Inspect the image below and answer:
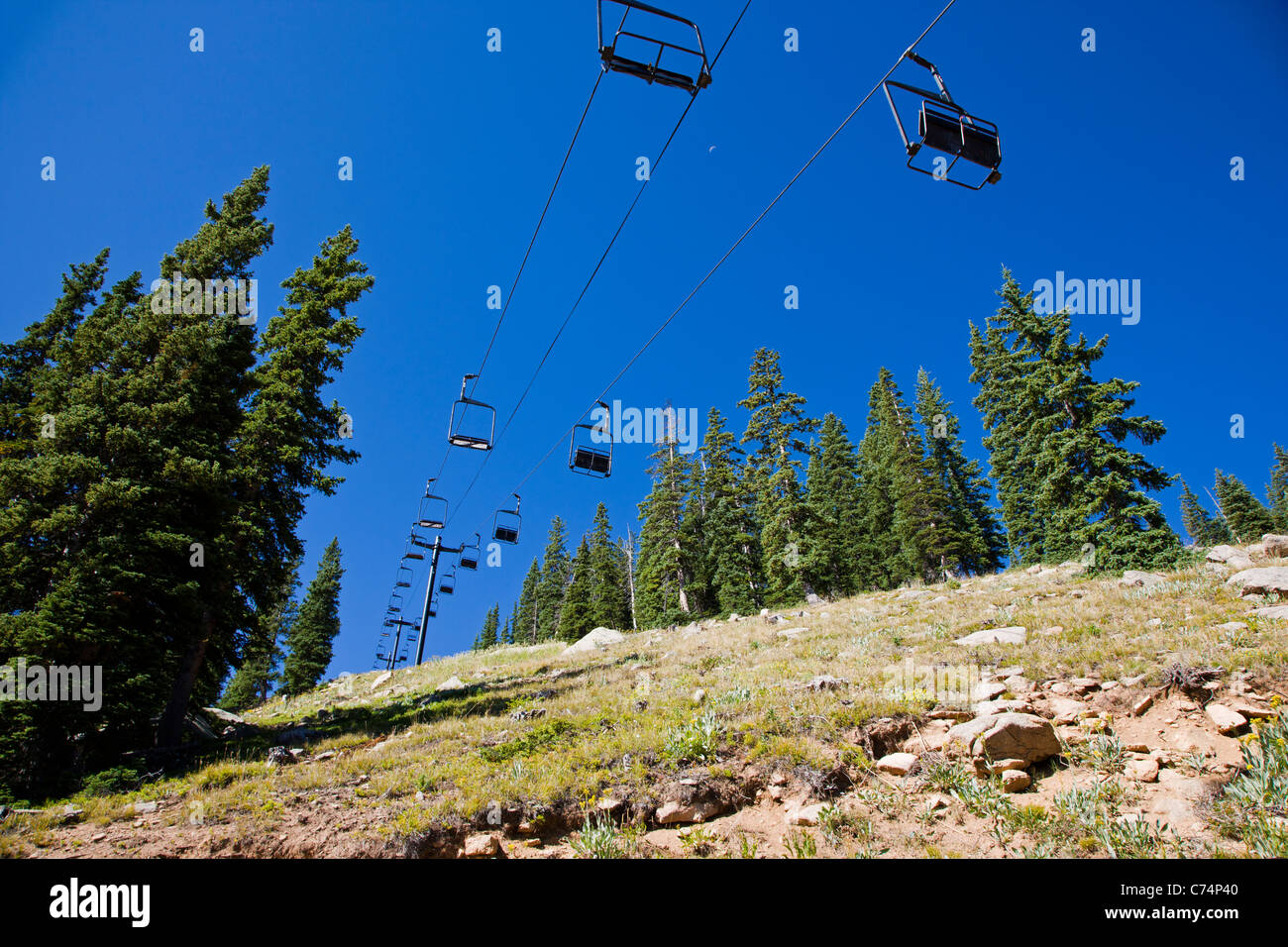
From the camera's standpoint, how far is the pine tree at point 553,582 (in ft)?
210

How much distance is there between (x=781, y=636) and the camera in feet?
59.2

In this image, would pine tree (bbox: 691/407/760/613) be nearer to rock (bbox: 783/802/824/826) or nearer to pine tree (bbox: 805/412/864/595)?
pine tree (bbox: 805/412/864/595)

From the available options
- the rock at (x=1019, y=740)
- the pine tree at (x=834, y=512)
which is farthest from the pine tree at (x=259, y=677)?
the rock at (x=1019, y=740)

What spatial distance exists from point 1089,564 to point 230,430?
1243 inches

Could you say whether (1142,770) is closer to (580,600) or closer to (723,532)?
(723,532)

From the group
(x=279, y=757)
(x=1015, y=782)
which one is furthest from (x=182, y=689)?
(x=1015, y=782)

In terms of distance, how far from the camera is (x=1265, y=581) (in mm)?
11008

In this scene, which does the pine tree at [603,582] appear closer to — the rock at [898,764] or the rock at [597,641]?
the rock at [597,641]

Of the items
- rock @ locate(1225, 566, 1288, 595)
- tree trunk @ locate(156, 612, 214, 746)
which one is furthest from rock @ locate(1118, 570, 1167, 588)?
tree trunk @ locate(156, 612, 214, 746)

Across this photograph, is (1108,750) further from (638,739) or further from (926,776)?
(638,739)

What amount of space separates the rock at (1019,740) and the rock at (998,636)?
5.22 metres

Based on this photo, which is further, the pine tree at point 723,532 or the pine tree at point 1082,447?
the pine tree at point 723,532

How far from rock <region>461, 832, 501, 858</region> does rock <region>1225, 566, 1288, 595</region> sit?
593 inches
